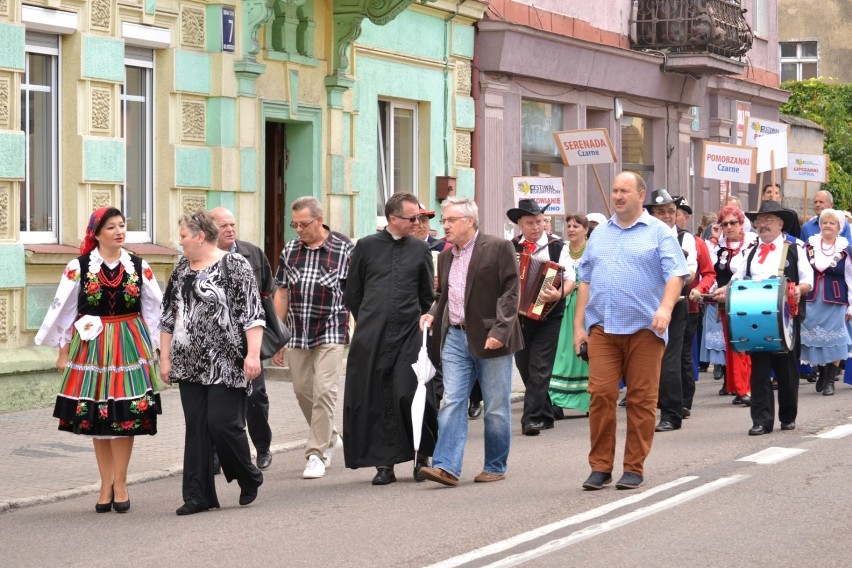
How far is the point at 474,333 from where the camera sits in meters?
10.2

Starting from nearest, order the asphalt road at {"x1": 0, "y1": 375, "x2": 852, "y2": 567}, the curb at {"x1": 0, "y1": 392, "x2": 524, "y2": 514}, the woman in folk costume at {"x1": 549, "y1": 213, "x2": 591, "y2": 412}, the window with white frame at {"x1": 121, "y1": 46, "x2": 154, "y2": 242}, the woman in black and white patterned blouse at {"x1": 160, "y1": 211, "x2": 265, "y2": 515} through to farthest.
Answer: the asphalt road at {"x1": 0, "y1": 375, "x2": 852, "y2": 567} → the woman in black and white patterned blouse at {"x1": 160, "y1": 211, "x2": 265, "y2": 515} → the curb at {"x1": 0, "y1": 392, "x2": 524, "y2": 514} → the woman in folk costume at {"x1": 549, "y1": 213, "x2": 591, "y2": 412} → the window with white frame at {"x1": 121, "y1": 46, "x2": 154, "y2": 242}

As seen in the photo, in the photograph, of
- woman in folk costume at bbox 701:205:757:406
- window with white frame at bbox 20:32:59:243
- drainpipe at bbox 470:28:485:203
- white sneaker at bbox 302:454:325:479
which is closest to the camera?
white sneaker at bbox 302:454:325:479

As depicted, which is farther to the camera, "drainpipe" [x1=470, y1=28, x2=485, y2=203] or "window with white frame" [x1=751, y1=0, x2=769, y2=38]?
"window with white frame" [x1=751, y1=0, x2=769, y2=38]

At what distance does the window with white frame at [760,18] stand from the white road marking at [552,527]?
24.1 m

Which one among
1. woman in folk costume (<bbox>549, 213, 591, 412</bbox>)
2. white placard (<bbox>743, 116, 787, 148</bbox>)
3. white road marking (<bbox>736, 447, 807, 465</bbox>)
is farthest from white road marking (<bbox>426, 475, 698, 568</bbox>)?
white placard (<bbox>743, 116, 787, 148</bbox>)

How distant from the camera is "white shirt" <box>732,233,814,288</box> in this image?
1284 centimetres

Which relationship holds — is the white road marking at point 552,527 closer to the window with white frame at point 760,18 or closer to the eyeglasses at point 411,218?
the eyeglasses at point 411,218

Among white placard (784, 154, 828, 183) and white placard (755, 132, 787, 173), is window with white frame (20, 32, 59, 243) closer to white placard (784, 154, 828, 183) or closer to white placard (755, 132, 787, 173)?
white placard (755, 132, 787, 173)

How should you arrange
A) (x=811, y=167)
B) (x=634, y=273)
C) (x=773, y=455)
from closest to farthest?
(x=634, y=273)
(x=773, y=455)
(x=811, y=167)

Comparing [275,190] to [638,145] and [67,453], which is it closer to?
[67,453]

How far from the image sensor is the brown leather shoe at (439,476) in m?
9.98

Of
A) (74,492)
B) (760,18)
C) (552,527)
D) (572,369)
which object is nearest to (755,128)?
(760,18)

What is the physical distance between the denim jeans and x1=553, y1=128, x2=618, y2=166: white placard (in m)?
10.8

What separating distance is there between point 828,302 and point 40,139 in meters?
7.84
